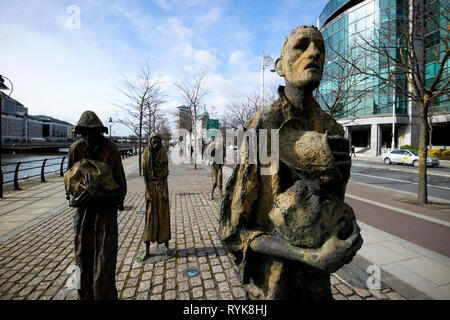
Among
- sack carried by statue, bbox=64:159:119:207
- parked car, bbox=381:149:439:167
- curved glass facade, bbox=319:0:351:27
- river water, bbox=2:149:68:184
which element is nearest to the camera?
sack carried by statue, bbox=64:159:119:207

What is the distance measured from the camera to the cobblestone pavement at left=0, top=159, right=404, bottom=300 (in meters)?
3.69

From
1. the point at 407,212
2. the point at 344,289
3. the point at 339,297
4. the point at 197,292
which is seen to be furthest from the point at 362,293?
the point at 407,212

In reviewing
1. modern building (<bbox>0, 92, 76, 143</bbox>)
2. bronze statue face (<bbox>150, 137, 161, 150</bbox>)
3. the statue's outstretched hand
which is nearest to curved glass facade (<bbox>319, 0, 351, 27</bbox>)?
bronze statue face (<bbox>150, 137, 161, 150</bbox>)

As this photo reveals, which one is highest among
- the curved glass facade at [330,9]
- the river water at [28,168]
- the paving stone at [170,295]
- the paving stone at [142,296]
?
the curved glass facade at [330,9]

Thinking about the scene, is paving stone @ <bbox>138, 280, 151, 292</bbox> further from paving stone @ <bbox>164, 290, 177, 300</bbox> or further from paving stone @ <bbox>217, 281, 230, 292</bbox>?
paving stone @ <bbox>217, 281, 230, 292</bbox>

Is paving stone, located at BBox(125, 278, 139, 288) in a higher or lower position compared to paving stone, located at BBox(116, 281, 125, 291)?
lower

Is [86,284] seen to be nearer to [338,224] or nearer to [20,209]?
[338,224]

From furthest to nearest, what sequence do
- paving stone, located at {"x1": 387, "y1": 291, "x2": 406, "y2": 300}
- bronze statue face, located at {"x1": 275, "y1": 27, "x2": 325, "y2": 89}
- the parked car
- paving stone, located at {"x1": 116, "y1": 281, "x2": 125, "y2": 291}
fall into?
the parked car < paving stone, located at {"x1": 116, "y1": 281, "x2": 125, "y2": 291} < paving stone, located at {"x1": 387, "y1": 291, "x2": 406, "y2": 300} < bronze statue face, located at {"x1": 275, "y1": 27, "x2": 325, "y2": 89}

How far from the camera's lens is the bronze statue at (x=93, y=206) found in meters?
2.46

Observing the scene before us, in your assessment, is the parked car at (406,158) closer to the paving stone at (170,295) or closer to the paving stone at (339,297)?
the paving stone at (339,297)

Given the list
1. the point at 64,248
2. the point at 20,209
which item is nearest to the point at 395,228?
the point at 64,248

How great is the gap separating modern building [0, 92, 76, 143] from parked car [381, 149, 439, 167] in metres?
77.4

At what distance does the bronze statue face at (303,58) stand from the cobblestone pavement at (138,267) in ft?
11.2

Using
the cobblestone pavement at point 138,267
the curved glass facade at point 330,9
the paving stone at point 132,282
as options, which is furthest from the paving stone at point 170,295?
the curved glass facade at point 330,9
